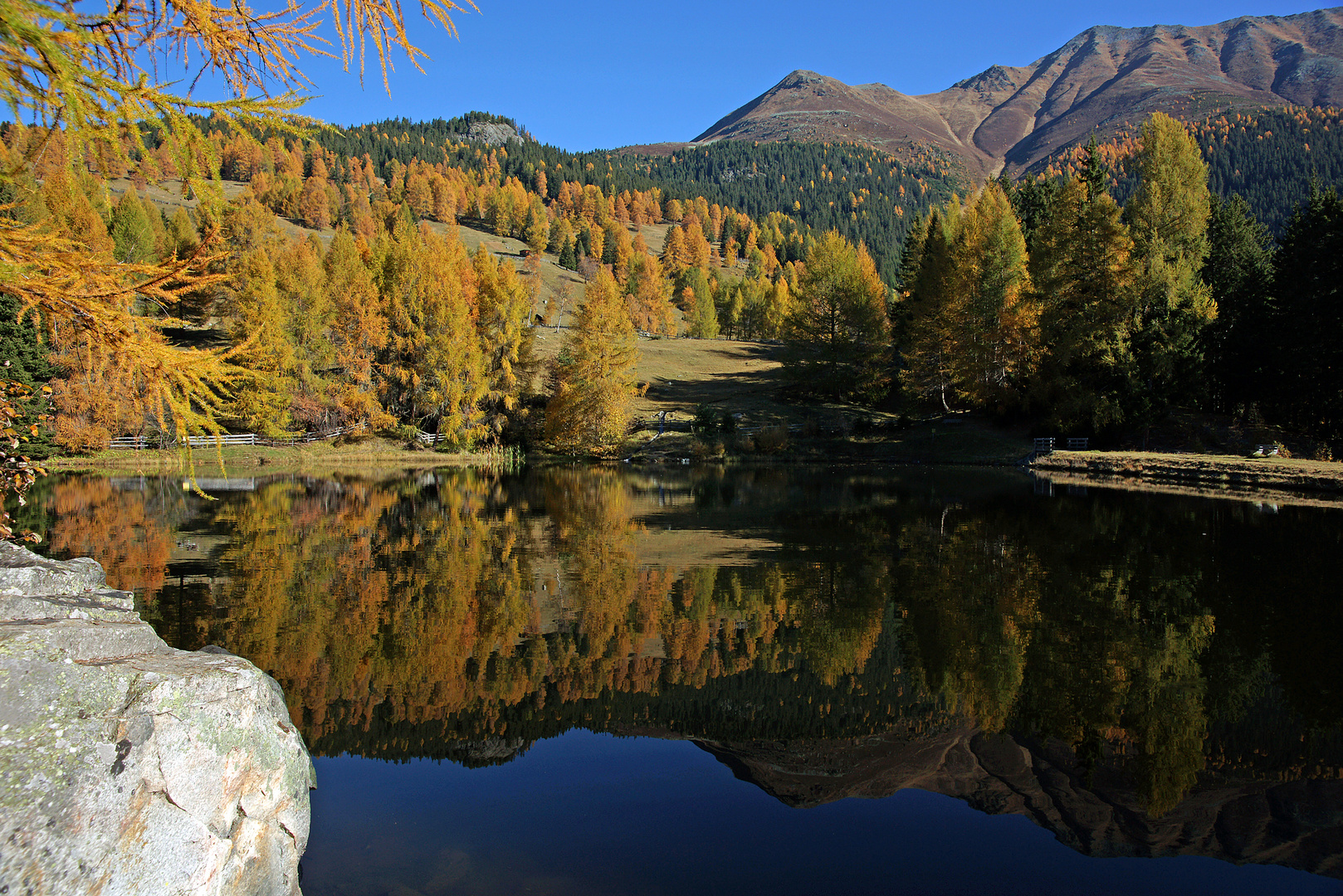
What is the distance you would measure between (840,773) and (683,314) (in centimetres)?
11670

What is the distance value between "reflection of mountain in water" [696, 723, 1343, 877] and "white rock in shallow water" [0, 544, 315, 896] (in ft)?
12.7

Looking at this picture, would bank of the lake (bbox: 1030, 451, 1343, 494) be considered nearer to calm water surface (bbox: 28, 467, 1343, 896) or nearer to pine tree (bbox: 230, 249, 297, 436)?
calm water surface (bbox: 28, 467, 1343, 896)

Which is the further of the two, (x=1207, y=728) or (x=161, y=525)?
(x=161, y=525)

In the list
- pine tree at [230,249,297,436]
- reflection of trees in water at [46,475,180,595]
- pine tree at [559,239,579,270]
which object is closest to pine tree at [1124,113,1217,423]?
reflection of trees in water at [46,475,180,595]

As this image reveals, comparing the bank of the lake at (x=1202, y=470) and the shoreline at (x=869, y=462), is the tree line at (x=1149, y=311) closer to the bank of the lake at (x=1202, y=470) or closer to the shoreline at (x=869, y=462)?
the bank of the lake at (x=1202, y=470)

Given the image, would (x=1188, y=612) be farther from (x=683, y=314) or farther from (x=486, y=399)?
(x=683, y=314)

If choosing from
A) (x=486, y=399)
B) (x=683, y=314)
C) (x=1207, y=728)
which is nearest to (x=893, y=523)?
(x=1207, y=728)

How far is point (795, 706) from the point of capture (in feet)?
26.6

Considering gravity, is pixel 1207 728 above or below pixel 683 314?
below

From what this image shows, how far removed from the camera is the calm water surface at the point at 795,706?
5562 millimetres

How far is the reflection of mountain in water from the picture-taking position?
565 centimetres

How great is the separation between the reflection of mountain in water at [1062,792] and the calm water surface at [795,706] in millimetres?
27

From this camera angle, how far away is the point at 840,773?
6.87 metres

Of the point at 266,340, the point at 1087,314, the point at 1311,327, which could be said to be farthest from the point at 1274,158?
the point at 266,340
